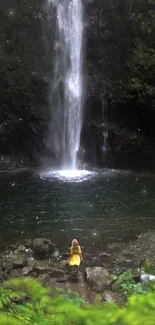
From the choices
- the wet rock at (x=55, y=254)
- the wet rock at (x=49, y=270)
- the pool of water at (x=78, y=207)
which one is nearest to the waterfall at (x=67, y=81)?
the pool of water at (x=78, y=207)

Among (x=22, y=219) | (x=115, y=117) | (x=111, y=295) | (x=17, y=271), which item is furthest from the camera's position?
(x=115, y=117)

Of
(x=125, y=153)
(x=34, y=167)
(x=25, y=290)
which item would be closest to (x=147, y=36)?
(x=125, y=153)

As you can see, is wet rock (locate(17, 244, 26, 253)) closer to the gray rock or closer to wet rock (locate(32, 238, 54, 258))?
the gray rock

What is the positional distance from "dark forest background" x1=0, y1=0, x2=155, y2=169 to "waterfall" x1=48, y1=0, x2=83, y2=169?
487 millimetres

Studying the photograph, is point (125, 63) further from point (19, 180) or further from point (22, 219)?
point (22, 219)

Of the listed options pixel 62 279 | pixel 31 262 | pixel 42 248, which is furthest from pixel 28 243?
pixel 62 279

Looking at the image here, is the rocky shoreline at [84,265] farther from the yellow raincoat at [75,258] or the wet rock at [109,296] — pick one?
the yellow raincoat at [75,258]

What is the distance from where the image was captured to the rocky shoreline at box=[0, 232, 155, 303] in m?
7.89

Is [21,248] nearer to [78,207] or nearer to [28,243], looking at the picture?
[28,243]

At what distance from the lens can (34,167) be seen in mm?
22359

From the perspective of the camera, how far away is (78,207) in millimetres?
14148

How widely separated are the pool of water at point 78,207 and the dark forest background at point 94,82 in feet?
11.1

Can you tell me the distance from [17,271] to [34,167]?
1377cm

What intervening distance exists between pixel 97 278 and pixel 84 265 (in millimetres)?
1296
